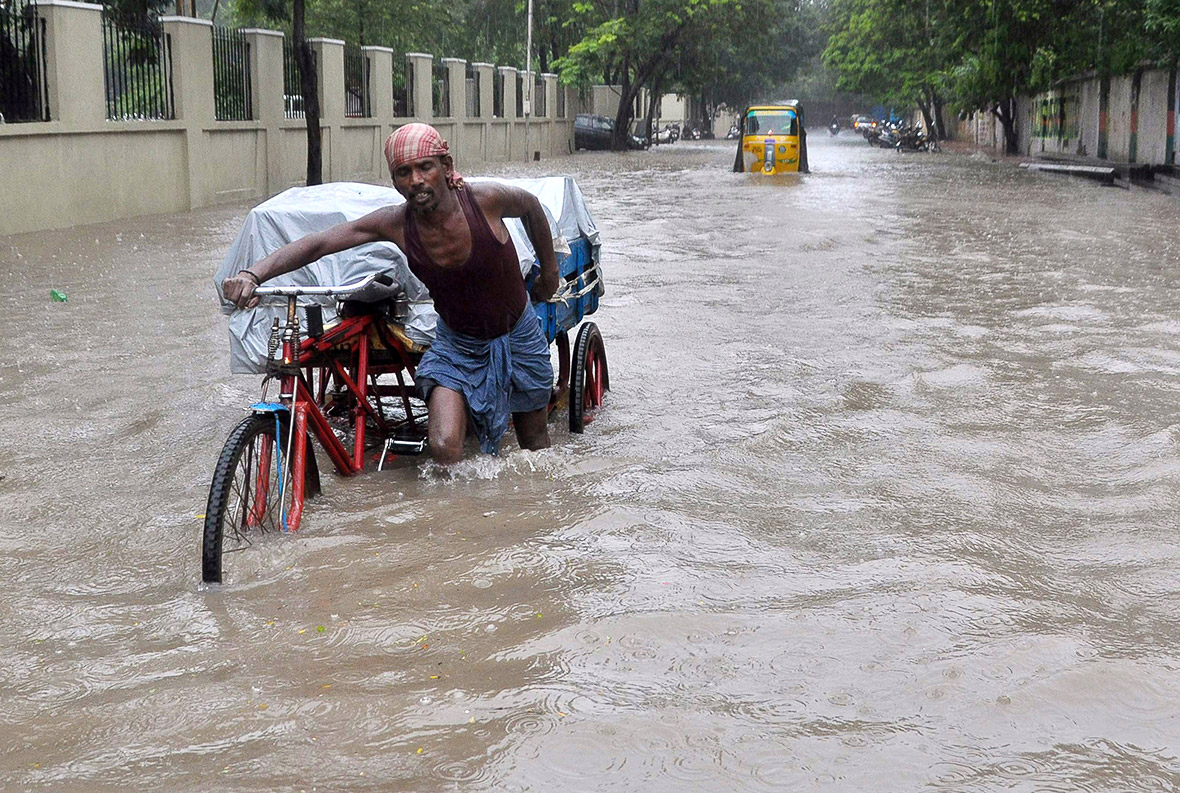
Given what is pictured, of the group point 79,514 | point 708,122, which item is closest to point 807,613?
point 79,514

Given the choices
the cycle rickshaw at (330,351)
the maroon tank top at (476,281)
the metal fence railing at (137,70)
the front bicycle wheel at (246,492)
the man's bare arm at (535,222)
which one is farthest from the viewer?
the metal fence railing at (137,70)

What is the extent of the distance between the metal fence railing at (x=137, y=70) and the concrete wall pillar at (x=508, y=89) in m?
21.4

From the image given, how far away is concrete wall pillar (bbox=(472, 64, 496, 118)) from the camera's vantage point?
3862cm

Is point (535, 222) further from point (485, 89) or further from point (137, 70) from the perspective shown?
point (485, 89)

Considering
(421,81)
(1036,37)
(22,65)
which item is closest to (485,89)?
(421,81)

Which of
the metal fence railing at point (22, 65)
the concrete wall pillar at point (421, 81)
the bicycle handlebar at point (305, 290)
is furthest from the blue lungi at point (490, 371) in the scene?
the concrete wall pillar at point (421, 81)

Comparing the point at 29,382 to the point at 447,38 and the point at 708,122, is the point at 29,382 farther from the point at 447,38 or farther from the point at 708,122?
the point at 708,122

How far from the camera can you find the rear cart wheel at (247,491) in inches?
167

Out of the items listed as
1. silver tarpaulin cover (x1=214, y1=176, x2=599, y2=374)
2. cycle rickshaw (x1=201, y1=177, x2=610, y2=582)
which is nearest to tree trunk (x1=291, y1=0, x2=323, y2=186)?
cycle rickshaw (x1=201, y1=177, x2=610, y2=582)

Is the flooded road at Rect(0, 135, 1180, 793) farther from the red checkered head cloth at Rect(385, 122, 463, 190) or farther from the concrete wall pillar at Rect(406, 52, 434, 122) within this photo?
the concrete wall pillar at Rect(406, 52, 434, 122)

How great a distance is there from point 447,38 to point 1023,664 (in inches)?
2088

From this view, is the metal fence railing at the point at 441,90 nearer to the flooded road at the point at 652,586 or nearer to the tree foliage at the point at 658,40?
the tree foliage at the point at 658,40

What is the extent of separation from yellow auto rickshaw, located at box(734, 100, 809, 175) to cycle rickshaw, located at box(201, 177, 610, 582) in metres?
26.8

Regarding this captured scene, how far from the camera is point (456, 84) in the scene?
36.2 metres
